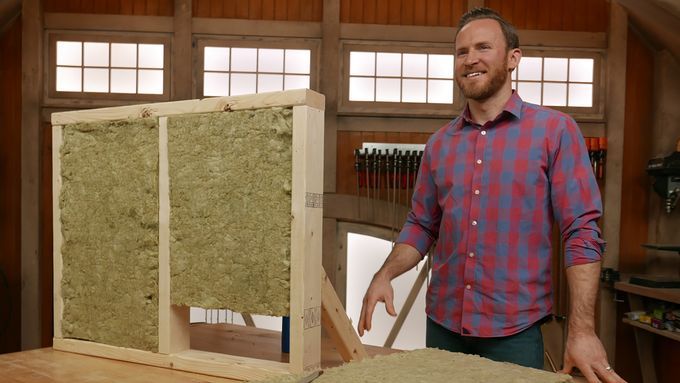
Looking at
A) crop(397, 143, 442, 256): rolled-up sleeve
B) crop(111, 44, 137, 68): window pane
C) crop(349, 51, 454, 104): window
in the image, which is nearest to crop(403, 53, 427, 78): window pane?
crop(349, 51, 454, 104): window

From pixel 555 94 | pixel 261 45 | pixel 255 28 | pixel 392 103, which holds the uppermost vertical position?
pixel 255 28

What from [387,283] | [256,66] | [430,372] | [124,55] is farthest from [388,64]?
[430,372]

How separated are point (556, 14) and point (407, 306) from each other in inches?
99.2

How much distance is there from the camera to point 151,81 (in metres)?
4.80

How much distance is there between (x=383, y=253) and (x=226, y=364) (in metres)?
3.01

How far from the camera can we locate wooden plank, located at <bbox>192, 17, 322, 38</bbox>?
4684 millimetres

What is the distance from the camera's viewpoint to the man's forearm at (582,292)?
1528mm

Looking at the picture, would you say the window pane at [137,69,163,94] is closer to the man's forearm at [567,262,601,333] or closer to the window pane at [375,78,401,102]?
the window pane at [375,78,401,102]

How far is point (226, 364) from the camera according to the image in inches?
73.9

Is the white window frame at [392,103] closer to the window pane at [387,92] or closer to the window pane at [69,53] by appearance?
the window pane at [387,92]

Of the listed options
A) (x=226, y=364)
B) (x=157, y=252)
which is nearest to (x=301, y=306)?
(x=226, y=364)

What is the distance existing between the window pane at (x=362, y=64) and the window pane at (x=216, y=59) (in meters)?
0.97

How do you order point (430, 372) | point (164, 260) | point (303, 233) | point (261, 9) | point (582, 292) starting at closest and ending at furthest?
1. point (430, 372)
2. point (582, 292)
3. point (303, 233)
4. point (164, 260)
5. point (261, 9)

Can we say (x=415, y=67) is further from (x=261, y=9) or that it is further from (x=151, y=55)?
(x=151, y=55)
